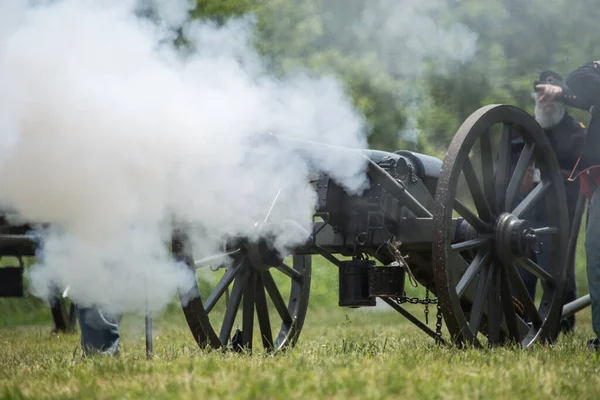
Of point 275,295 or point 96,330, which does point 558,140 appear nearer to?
point 275,295

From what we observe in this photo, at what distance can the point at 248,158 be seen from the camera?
15.6ft

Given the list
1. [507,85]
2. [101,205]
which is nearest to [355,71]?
[507,85]

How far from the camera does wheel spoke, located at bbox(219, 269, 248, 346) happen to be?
5.25 meters

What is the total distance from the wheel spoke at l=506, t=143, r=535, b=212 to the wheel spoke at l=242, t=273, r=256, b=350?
159 cm

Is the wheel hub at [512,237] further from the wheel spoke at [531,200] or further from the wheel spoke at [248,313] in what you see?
the wheel spoke at [248,313]

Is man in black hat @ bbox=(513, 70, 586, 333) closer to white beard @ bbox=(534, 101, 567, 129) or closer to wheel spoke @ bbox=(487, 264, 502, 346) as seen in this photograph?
white beard @ bbox=(534, 101, 567, 129)

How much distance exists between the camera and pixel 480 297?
4.84 m

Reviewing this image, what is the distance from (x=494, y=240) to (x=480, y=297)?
1.13 ft

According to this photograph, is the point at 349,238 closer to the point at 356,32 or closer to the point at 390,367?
the point at 390,367

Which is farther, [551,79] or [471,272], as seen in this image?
[551,79]

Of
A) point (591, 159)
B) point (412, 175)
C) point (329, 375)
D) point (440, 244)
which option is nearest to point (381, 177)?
point (412, 175)

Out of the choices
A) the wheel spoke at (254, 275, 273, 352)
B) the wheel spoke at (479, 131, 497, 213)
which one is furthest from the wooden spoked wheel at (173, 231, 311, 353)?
Answer: the wheel spoke at (479, 131, 497, 213)

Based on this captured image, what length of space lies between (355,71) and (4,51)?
20.7ft

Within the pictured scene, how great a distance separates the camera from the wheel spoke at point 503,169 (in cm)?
512
